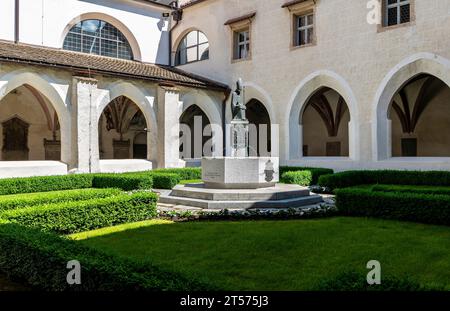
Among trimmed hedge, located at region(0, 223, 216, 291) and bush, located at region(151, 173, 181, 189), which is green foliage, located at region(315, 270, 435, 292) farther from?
bush, located at region(151, 173, 181, 189)

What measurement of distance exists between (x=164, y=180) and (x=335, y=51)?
29.1 ft

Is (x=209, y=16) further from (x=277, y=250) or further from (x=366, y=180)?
(x=277, y=250)

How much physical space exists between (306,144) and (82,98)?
14209mm

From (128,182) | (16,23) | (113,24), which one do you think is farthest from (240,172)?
(113,24)

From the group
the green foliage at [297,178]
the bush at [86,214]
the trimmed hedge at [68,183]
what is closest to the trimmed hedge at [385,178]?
the green foliage at [297,178]

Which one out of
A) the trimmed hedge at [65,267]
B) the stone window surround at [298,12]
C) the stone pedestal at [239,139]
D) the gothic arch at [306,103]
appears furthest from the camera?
the stone window surround at [298,12]

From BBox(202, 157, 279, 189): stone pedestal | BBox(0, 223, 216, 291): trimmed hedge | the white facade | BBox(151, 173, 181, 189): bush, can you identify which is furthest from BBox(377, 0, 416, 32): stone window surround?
BBox(0, 223, 216, 291): trimmed hedge

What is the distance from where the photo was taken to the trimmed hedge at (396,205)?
25.6 ft

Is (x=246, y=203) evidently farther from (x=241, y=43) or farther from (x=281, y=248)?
(x=241, y=43)

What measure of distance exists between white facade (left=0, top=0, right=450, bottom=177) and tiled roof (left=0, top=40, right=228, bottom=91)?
325 mm

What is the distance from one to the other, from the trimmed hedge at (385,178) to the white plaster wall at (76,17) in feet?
45.1

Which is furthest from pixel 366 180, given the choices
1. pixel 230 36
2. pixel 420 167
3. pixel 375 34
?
pixel 230 36

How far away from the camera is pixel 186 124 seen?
25031 millimetres

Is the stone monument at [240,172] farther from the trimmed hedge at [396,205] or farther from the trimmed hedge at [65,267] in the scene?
the trimmed hedge at [65,267]
